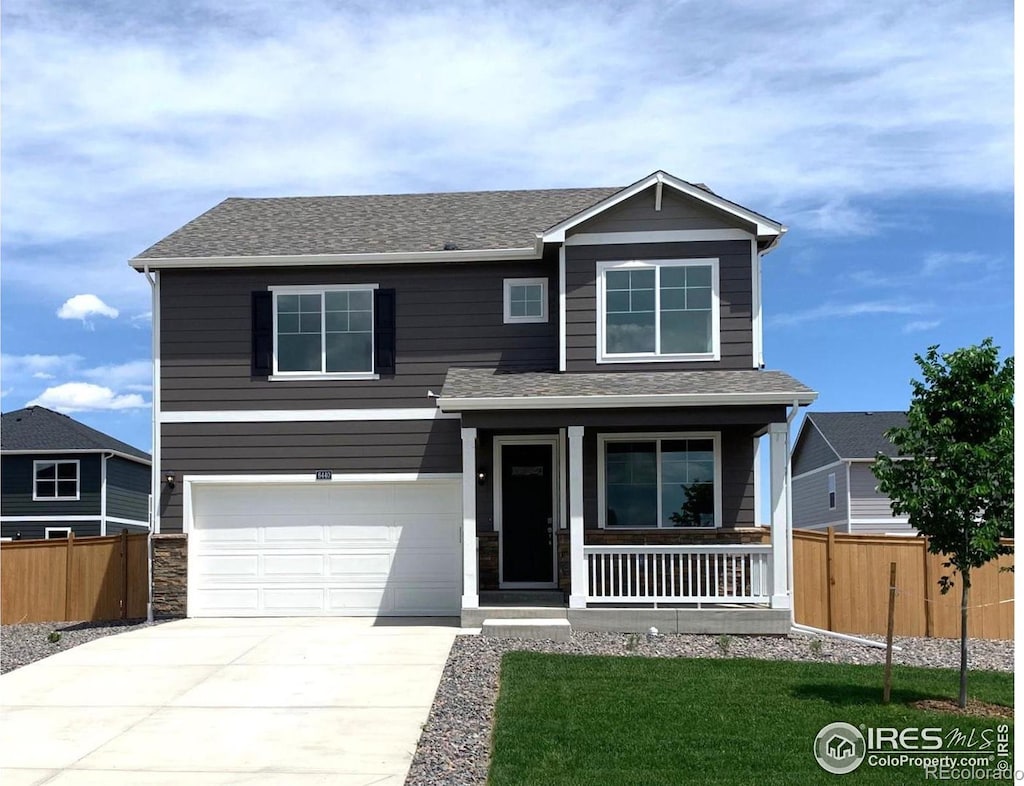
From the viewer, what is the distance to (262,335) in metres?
16.8

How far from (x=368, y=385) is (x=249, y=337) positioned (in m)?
1.96

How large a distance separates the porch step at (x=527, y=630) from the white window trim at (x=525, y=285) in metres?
4.91

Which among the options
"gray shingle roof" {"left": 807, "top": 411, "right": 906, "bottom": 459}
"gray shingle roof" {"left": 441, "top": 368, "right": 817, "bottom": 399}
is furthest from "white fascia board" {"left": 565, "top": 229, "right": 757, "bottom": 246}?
"gray shingle roof" {"left": 807, "top": 411, "right": 906, "bottom": 459}

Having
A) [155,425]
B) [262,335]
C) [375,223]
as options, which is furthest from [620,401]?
[155,425]

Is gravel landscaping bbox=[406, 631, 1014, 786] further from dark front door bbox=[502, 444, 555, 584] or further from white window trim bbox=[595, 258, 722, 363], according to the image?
white window trim bbox=[595, 258, 722, 363]

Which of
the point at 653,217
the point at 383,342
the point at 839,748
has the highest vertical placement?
the point at 653,217

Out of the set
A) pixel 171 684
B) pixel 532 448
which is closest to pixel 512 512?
pixel 532 448

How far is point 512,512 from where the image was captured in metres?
16.7

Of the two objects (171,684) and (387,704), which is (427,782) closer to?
(387,704)

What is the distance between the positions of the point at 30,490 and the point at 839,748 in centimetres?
2940

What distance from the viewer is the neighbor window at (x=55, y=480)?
33031 millimetres

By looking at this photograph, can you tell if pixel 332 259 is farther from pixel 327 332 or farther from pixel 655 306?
pixel 655 306

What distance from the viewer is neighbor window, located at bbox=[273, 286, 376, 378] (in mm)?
16828

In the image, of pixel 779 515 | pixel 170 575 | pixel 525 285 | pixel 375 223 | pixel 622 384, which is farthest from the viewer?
pixel 375 223
